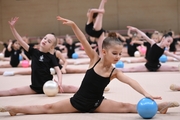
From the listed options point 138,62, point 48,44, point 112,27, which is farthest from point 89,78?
point 112,27

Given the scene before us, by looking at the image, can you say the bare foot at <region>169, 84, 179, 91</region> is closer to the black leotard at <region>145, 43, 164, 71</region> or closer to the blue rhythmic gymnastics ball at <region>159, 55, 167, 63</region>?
the black leotard at <region>145, 43, 164, 71</region>

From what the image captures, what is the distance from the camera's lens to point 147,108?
291 cm

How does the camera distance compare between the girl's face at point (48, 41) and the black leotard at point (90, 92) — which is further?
the girl's face at point (48, 41)

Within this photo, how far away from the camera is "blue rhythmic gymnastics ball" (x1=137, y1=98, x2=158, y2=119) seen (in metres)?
2.93

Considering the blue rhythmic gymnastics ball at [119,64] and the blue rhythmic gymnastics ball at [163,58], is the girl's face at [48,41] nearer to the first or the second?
the blue rhythmic gymnastics ball at [119,64]

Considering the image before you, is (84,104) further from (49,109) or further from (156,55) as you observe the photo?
(156,55)

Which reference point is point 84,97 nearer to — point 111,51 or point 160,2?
point 111,51

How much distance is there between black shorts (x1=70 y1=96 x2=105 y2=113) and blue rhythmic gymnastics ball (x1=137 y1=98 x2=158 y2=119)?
49 cm

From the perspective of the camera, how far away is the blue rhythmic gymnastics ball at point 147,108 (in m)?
2.93

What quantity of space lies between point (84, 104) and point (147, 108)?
69 cm

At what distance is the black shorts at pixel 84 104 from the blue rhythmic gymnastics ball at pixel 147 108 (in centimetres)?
49

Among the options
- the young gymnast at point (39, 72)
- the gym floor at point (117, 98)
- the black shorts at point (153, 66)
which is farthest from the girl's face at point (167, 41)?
the young gymnast at point (39, 72)

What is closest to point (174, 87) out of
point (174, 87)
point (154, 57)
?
point (174, 87)

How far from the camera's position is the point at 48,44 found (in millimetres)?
4648
